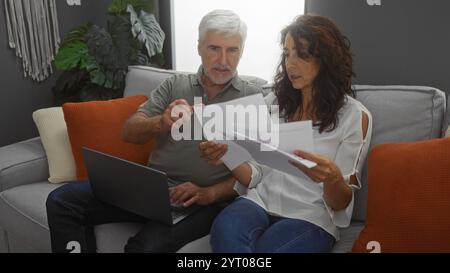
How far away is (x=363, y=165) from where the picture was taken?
1344 millimetres

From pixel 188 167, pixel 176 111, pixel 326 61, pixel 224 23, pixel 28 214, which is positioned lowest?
pixel 28 214

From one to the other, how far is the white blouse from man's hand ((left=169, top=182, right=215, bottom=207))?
0.47 ft

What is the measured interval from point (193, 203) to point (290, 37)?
2.01 feet

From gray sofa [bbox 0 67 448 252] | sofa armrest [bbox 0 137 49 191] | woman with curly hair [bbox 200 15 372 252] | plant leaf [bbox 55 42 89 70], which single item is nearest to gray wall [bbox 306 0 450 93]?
gray sofa [bbox 0 67 448 252]

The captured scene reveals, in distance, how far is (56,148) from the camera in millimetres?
1800

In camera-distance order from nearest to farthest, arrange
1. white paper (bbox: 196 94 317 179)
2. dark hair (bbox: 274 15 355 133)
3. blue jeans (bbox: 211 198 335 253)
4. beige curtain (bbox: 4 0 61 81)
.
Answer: white paper (bbox: 196 94 317 179) → blue jeans (bbox: 211 198 335 253) → dark hair (bbox: 274 15 355 133) → beige curtain (bbox: 4 0 61 81)

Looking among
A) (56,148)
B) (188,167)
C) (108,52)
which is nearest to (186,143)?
(188,167)

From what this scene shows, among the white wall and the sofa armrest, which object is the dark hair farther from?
the sofa armrest

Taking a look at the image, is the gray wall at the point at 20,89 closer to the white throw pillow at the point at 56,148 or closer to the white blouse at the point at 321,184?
the white throw pillow at the point at 56,148

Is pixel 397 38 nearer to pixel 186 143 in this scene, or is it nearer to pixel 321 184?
pixel 321 184

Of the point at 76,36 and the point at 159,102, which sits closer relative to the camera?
the point at 159,102

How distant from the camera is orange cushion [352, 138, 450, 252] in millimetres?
1019

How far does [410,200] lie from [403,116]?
0.39 meters
